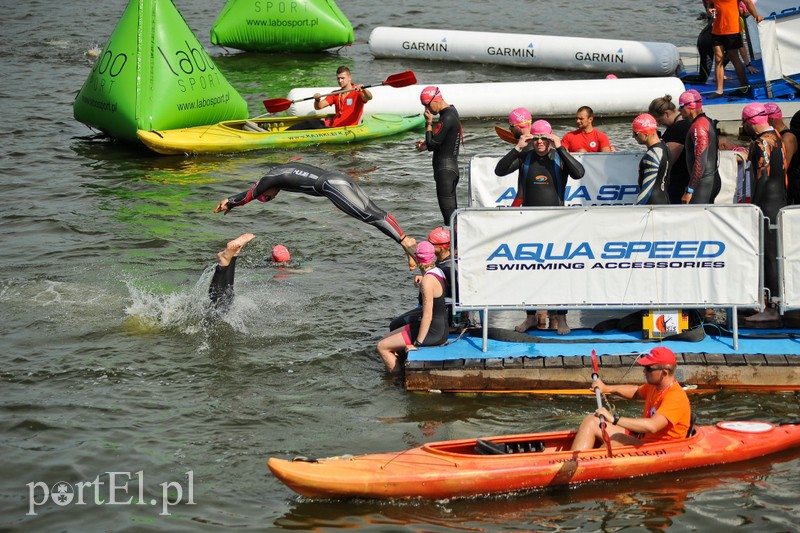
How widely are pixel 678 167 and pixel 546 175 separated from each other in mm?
1595

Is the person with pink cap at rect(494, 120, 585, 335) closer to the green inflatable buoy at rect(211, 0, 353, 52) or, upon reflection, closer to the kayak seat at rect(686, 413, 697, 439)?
the kayak seat at rect(686, 413, 697, 439)

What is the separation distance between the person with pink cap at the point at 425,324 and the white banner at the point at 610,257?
0.25 metres

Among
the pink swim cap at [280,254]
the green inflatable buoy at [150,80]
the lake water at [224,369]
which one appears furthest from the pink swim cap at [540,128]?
the green inflatable buoy at [150,80]

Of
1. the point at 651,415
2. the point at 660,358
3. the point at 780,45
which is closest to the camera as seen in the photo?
the point at 660,358

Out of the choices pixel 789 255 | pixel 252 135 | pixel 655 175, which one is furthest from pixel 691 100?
pixel 252 135

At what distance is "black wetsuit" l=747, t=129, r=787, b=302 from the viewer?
385 inches

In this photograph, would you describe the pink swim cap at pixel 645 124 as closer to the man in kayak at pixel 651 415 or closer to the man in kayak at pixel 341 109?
the man in kayak at pixel 651 415

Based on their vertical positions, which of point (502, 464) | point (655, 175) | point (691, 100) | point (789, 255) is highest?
point (691, 100)

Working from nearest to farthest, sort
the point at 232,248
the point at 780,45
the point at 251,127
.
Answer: the point at 232,248 < the point at 780,45 < the point at 251,127

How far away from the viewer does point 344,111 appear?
18.7 meters

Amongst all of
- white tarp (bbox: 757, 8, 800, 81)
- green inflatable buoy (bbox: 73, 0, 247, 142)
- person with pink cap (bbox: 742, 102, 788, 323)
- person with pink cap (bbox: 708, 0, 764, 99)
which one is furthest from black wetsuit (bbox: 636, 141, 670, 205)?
green inflatable buoy (bbox: 73, 0, 247, 142)

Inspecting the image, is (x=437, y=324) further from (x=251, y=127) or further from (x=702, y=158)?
(x=251, y=127)

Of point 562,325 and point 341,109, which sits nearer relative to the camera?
point 562,325

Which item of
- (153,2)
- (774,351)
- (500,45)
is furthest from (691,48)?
(774,351)
